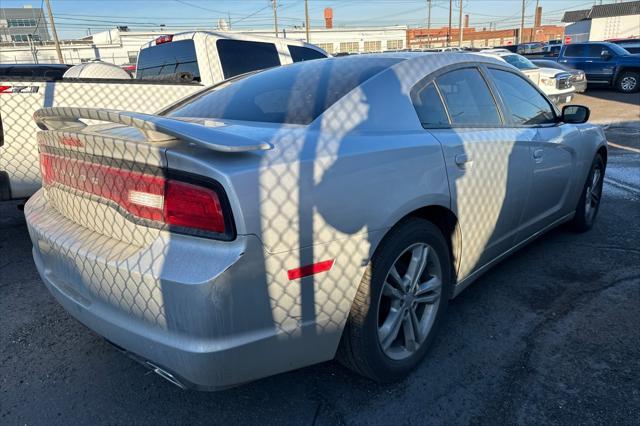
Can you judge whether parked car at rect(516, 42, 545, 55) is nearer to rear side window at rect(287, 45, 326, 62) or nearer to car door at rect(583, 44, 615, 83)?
car door at rect(583, 44, 615, 83)

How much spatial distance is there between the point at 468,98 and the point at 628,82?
1769cm

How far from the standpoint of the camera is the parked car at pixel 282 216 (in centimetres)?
169

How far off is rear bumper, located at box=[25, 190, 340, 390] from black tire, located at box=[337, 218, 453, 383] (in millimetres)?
155

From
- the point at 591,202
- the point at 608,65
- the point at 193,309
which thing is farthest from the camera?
the point at 608,65

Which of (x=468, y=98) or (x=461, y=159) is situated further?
(x=468, y=98)

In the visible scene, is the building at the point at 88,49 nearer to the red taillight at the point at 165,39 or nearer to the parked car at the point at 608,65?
the parked car at the point at 608,65

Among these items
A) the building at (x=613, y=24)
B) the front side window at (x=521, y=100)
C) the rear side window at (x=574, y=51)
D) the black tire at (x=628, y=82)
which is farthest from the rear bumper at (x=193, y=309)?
the building at (x=613, y=24)

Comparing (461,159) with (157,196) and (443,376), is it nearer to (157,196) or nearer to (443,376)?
(443,376)

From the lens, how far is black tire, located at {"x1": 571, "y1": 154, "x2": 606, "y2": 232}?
4174 mm

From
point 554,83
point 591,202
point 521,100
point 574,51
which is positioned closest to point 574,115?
point 521,100

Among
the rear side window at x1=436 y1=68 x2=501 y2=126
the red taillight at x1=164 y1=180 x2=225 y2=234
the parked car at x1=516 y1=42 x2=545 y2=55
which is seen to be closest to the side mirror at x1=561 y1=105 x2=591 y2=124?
the rear side window at x1=436 y1=68 x2=501 y2=126

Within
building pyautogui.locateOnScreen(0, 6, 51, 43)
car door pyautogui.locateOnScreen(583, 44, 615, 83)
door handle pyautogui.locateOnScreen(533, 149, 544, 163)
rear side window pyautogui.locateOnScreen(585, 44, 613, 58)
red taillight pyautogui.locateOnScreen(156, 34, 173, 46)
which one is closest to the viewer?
door handle pyautogui.locateOnScreen(533, 149, 544, 163)

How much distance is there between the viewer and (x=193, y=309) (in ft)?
5.42

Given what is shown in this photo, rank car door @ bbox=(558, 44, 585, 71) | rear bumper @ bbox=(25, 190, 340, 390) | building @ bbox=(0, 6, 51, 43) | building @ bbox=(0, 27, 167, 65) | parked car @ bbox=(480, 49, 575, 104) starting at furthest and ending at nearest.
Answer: building @ bbox=(0, 6, 51, 43), building @ bbox=(0, 27, 167, 65), car door @ bbox=(558, 44, 585, 71), parked car @ bbox=(480, 49, 575, 104), rear bumper @ bbox=(25, 190, 340, 390)
